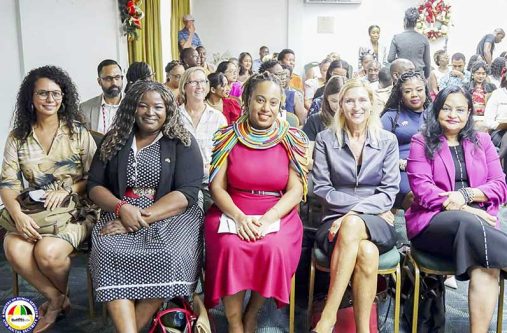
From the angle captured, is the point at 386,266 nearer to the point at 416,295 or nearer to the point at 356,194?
the point at 416,295

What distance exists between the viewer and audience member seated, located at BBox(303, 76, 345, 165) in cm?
338

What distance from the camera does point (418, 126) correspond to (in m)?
3.48

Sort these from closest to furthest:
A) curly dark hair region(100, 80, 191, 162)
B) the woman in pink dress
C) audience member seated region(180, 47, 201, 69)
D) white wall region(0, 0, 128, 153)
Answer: the woman in pink dress
curly dark hair region(100, 80, 191, 162)
white wall region(0, 0, 128, 153)
audience member seated region(180, 47, 201, 69)

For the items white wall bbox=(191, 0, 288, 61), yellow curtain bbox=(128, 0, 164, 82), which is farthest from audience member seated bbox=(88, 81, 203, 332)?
white wall bbox=(191, 0, 288, 61)

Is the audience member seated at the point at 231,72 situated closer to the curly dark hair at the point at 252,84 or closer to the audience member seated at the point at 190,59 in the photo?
the audience member seated at the point at 190,59

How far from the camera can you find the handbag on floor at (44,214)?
2.58m

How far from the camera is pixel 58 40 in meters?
4.56

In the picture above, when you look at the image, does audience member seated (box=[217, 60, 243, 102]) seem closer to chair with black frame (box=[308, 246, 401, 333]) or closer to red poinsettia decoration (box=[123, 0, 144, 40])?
red poinsettia decoration (box=[123, 0, 144, 40])

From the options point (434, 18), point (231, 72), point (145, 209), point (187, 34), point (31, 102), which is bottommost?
point (145, 209)

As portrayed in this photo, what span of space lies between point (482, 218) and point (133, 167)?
168 cm

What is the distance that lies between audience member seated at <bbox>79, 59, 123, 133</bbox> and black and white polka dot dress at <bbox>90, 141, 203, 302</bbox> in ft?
4.39

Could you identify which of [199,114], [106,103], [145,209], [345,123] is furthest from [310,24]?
[145,209]

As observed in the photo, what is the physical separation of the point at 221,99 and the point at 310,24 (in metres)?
6.27

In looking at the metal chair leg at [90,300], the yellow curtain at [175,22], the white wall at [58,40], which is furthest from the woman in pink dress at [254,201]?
the yellow curtain at [175,22]
